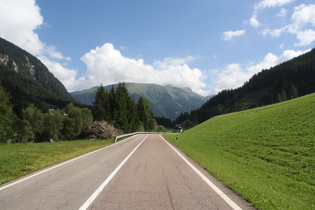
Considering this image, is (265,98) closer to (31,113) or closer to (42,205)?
(31,113)

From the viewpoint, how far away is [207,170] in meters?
9.55

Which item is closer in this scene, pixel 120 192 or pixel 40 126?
pixel 120 192

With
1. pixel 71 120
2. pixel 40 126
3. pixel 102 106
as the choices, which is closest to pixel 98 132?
pixel 102 106

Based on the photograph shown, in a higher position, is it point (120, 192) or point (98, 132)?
point (98, 132)

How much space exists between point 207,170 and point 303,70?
581 feet

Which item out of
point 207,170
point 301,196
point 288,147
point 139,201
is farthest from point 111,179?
point 288,147

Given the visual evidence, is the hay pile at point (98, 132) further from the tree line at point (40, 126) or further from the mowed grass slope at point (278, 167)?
the tree line at point (40, 126)

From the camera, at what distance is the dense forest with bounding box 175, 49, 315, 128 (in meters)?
134

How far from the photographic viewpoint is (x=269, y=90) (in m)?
156

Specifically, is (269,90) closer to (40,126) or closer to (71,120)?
(71,120)

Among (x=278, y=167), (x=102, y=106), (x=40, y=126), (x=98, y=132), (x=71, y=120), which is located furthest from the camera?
(x=71, y=120)

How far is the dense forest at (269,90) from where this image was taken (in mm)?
134000

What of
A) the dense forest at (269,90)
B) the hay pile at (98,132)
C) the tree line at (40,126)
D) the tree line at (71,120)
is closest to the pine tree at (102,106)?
the tree line at (71,120)

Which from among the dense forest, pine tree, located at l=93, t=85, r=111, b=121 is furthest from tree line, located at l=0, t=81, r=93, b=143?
the dense forest
